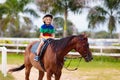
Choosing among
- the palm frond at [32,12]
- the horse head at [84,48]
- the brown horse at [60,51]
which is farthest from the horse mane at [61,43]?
the palm frond at [32,12]

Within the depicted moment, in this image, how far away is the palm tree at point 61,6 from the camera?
27.1 metres

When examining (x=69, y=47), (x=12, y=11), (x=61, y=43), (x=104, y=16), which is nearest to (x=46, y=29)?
A: (x=61, y=43)

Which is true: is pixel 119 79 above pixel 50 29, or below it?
below

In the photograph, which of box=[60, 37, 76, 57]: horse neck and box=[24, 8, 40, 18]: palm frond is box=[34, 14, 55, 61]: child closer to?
box=[60, 37, 76, 57]: horse neck

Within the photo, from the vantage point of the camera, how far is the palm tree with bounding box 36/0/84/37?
89.0 feet

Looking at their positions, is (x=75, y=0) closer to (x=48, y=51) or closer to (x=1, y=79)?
(x=1, y=79)

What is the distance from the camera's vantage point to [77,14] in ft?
92.3

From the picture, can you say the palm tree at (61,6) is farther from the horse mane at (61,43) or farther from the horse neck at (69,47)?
the horse neck at (69,47)

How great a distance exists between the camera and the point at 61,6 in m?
28.0

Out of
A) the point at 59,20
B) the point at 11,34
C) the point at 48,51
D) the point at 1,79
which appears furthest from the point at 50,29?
the point at 11,34

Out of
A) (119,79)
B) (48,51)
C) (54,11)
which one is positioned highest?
(54,11)

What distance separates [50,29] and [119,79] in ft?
16.8

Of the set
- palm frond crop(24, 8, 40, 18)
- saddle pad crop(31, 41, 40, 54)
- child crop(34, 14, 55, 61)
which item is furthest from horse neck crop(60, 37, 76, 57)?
palm frond crop(24, 8, 40, 18)

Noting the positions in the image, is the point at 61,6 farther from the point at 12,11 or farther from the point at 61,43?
the point at 61,43
